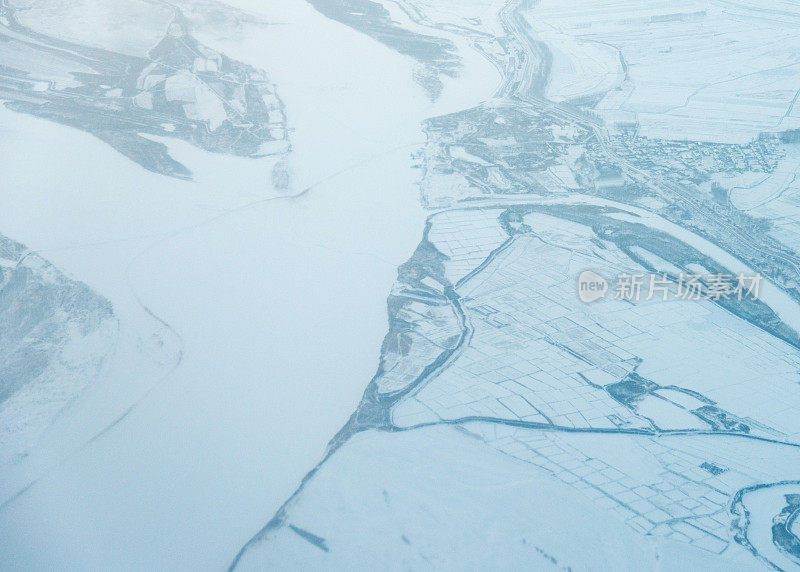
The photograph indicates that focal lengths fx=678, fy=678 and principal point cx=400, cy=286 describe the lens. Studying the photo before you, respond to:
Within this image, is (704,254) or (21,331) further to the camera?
(704,254)

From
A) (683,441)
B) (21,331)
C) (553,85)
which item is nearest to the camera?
(683,441)

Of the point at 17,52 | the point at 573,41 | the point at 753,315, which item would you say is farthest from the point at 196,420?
the point at 573,41

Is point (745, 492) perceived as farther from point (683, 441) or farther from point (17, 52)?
point (17, 52)

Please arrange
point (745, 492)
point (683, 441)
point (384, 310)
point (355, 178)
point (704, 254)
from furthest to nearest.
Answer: point (355, 178) < point (704, 254) < point (384, 310) < point (683, 441) < point (745, 492)

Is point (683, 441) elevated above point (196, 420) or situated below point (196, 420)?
above

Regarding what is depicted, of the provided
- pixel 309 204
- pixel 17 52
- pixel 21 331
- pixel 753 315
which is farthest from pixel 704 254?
pixel 17 52

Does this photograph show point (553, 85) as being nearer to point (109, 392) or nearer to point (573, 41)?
point (573, 41)

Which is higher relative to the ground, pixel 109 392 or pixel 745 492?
pixel 745 492

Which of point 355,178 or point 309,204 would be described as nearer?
point 309,204

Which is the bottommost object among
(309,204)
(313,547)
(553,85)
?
(313,547)
